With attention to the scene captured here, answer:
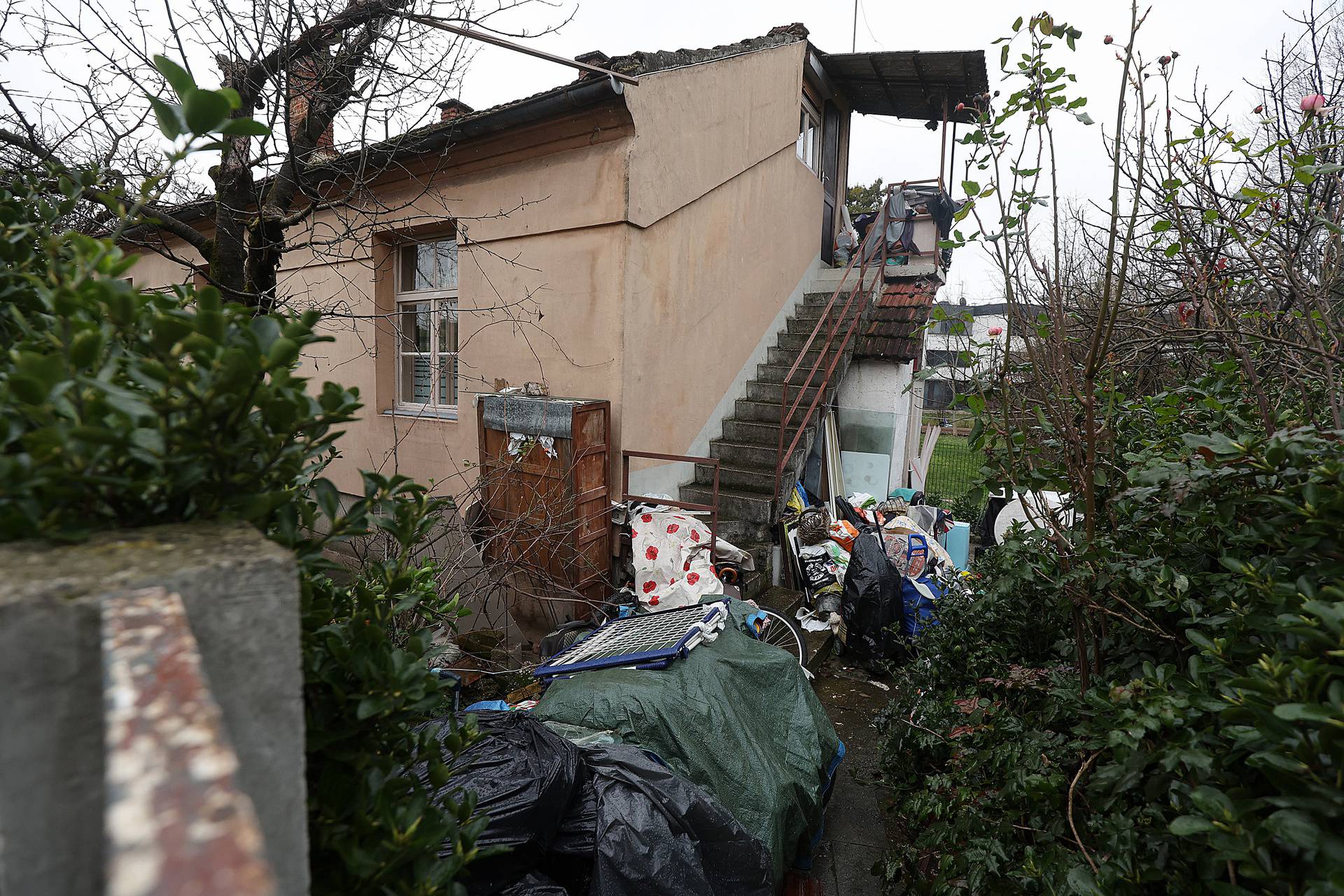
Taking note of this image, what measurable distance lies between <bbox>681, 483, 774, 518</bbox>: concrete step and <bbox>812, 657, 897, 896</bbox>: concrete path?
4.96ft

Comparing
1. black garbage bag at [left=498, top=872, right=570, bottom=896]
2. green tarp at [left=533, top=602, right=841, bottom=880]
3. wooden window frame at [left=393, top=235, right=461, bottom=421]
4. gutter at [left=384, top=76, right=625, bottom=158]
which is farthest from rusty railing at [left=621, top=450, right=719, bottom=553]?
black garbage bag at [left=498, top=872, right=570, bottom=896]

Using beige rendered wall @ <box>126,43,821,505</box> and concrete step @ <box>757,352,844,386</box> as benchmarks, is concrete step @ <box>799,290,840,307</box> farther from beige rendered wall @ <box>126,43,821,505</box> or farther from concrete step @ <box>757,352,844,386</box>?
beige rendered wall @ <box>126,43,821,505</box>

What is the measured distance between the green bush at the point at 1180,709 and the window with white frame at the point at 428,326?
17.6ft

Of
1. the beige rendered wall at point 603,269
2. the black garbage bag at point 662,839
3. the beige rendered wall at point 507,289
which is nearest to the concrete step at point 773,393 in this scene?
the beige rendered wall at point 603,269

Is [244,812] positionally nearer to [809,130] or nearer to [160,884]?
[160,884]

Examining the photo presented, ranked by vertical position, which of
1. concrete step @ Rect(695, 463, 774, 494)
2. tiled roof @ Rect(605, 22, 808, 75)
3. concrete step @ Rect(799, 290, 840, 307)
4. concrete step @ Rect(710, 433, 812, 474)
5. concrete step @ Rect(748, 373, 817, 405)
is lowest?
concrete step @ Rect(695, 463, 774, 494)

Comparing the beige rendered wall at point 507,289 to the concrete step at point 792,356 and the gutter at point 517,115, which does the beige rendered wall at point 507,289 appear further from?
the concrete step at point 792,356

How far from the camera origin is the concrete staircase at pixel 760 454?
20.2 ft

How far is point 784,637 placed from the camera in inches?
205

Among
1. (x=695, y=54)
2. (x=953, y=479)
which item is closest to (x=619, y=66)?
(x=695, y=54)

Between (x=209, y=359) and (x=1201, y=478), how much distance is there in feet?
7.25

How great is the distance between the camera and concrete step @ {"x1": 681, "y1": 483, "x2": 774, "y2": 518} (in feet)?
20.1

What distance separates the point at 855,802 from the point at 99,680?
4007 mm

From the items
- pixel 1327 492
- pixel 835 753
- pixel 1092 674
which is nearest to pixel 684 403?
pixel 835 753
